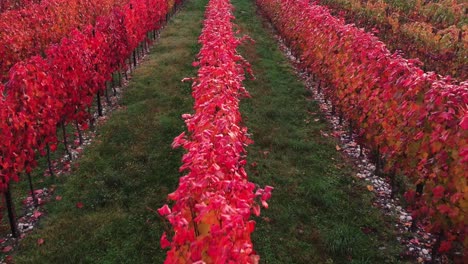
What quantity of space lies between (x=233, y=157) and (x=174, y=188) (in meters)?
4.16

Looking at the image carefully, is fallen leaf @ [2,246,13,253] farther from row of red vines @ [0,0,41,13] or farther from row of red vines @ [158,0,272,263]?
row of red vines @ [0,0,41,13]

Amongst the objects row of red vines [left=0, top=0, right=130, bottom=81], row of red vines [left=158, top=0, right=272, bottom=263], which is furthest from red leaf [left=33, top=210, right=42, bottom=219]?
row of red vines [left=0, top=0, right=130, bottom=81]

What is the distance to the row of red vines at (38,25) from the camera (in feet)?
40.8

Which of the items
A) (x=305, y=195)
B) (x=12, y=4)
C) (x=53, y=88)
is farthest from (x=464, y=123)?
(x=12, y=4)

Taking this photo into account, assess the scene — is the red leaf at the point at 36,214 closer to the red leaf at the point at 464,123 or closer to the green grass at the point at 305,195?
the green grass at the point at 305,195

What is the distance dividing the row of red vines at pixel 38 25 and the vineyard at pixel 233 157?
11 centimetres

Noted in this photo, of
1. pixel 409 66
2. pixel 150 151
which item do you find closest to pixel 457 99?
pixel 409 66

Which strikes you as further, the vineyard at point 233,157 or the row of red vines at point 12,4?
the row of red vines at point 12,4

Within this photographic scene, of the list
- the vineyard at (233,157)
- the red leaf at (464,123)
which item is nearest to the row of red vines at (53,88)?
the vineyard at (233,157)

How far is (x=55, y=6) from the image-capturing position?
17.3 metres

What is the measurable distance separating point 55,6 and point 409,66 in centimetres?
1664

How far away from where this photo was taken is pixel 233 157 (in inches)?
171

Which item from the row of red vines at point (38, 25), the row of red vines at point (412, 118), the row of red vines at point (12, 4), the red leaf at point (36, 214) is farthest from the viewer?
the row of red vines at point (12, 4)

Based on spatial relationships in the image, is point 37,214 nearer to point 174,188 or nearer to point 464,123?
point 174,188
